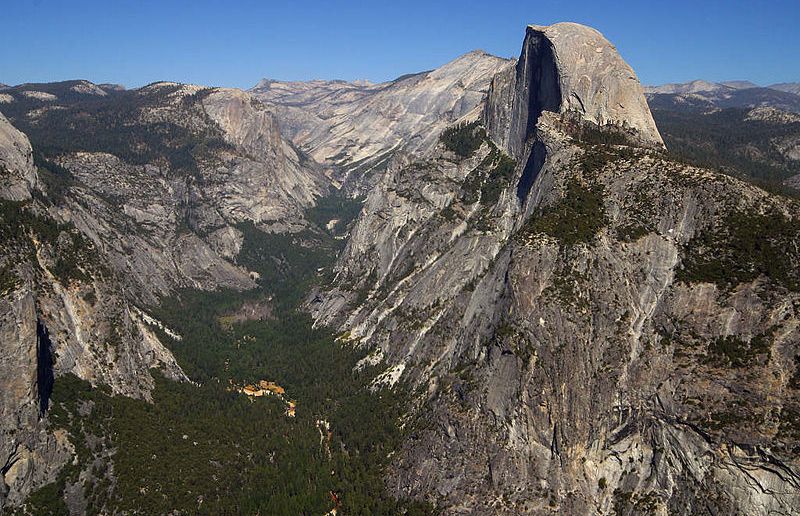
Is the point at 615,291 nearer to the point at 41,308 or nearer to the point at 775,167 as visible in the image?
the point at 41,308

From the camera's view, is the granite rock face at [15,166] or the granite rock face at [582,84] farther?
the granite rock face at [582,84]

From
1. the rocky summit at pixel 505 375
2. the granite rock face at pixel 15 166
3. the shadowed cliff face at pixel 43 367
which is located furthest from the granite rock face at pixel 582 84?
the granite rock face at pixel 15 166

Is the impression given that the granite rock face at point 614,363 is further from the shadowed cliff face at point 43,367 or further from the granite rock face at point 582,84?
the shadowed cliff face at point 43,367

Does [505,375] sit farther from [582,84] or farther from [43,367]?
[582,84]

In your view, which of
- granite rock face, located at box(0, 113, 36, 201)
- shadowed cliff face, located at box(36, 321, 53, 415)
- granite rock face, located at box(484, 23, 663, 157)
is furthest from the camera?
granite rock face, located at box(484, 23, 663, 157)

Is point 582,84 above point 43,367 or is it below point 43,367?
above

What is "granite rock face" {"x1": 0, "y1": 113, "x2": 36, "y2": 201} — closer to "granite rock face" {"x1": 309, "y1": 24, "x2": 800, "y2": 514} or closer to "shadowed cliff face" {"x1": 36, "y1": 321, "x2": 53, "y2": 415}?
"shadowed cliff face" {"x1": 36, "y1": 321, "x2": 53, "y2": 415}

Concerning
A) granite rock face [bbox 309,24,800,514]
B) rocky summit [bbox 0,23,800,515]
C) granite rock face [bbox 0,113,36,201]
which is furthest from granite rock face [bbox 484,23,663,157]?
granite rock face [bbox 0,113,36,201]

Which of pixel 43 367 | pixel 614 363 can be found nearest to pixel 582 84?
pixel 614 363
